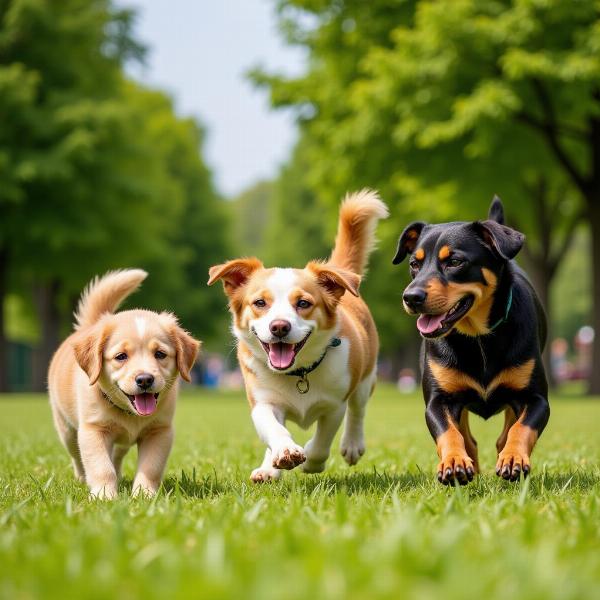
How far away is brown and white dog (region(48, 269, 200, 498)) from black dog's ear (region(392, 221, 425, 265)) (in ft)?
4.71

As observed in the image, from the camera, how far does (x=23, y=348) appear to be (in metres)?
45.7

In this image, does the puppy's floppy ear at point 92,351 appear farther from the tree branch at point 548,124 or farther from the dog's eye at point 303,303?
the tree branch at point 548,124

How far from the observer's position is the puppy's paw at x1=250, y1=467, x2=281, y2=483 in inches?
198

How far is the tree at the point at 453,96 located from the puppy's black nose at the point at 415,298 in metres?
12.5

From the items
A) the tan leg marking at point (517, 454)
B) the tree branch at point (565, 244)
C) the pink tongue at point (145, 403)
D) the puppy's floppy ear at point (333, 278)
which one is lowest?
the tan leg marking at point (517, 454)

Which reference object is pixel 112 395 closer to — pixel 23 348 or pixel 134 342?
pixel 134 342

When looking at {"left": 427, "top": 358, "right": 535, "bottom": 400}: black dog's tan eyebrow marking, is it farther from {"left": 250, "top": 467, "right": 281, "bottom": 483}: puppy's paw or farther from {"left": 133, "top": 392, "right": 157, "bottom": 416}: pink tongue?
{"left": 133, "top": 392, "right": 157, "bottom": 416}: pink tongue

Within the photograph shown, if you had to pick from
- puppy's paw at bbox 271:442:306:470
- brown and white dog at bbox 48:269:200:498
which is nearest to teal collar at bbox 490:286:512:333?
puppy's paw at bbox 271:442:306:470

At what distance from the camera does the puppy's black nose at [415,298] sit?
4602 mm

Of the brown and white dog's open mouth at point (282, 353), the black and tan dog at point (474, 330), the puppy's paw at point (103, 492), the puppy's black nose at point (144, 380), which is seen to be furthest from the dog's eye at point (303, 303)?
the puppy's paw at point (103, 492)

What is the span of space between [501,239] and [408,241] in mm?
880

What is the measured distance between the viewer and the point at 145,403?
16.5 feet

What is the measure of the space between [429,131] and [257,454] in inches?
455

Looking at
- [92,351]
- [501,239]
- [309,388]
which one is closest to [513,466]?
[501,239]
